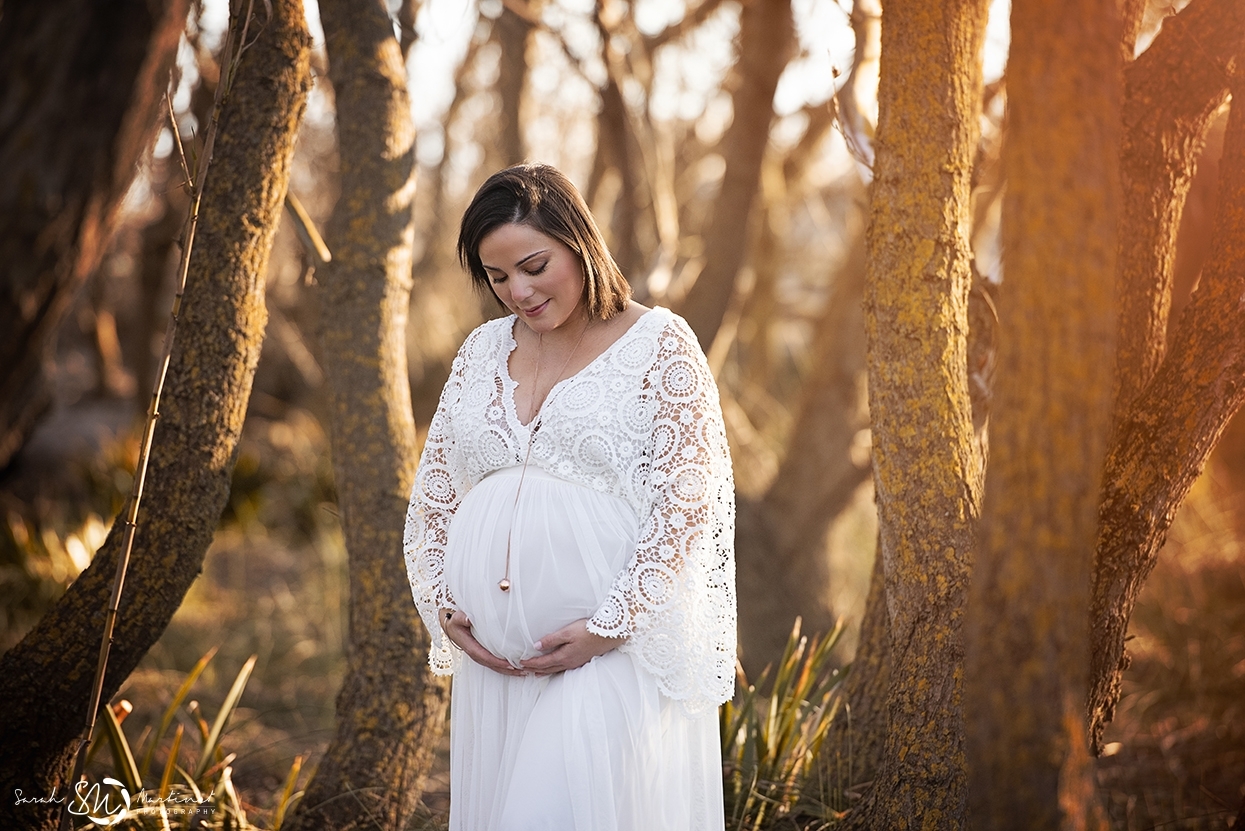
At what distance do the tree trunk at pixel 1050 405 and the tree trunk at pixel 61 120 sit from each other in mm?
3776

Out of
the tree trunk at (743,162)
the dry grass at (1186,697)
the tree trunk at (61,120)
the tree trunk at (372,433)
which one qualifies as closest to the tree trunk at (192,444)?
the tree trunk at (372,433)

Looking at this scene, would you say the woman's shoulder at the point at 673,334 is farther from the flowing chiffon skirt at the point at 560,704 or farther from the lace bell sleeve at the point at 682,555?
the flowing chiffon skirt at the point at 560,704

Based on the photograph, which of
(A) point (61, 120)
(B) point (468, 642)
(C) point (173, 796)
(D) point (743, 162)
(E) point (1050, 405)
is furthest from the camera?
(D) point (743, 162)

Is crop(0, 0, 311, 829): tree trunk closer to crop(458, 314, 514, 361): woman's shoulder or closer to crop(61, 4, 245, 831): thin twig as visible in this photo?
crop(61, 4, 245, 831): thin twig

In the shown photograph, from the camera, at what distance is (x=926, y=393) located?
2.86 meters

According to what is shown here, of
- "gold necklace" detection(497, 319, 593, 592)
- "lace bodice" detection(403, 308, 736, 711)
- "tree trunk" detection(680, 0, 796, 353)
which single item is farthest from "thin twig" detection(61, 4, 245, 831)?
"tree trunk" detection(680, 0, 796, 353)

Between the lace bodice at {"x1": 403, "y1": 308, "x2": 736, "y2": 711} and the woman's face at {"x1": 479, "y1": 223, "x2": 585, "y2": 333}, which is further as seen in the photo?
the woman's face at {"x1": 479, "y1": 223, "x2": 585, "y2": 333}

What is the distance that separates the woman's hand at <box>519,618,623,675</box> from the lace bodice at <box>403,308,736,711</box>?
42 millimetres

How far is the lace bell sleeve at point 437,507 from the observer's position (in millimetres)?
2939

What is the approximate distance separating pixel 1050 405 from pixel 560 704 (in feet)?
4.37

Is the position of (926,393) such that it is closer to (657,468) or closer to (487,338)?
(657,468)

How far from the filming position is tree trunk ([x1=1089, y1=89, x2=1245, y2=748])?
2748 mm

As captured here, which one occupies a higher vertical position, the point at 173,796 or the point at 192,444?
the point at 192,444

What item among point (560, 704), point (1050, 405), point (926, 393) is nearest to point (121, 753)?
point (560, 704)
